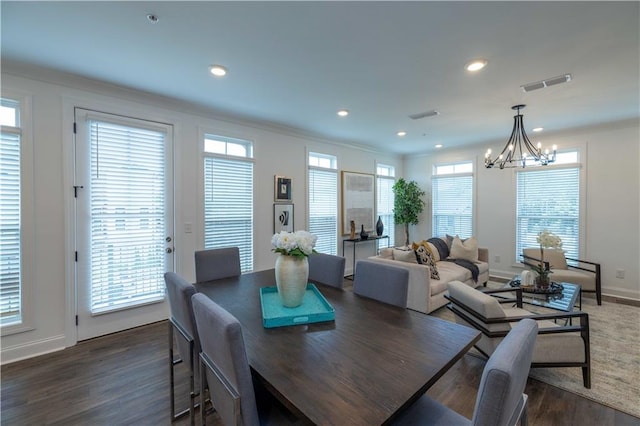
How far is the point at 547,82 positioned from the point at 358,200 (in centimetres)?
353

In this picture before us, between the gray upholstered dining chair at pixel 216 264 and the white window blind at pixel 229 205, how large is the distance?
120 cm

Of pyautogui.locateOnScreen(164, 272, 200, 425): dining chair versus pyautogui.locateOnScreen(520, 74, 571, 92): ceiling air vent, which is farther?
pyautogui.locateOnScreen(520, 74, 571, 92): ceiling air vent

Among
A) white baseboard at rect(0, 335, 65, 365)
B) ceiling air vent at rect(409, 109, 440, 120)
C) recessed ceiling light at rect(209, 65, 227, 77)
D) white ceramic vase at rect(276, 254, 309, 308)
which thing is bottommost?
white baseboard at rect(0, 335, 65, 365)

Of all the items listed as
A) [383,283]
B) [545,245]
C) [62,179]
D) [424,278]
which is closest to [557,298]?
[545,245]

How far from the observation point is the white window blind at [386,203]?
254 inches

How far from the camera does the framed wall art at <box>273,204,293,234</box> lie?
14.7 feet

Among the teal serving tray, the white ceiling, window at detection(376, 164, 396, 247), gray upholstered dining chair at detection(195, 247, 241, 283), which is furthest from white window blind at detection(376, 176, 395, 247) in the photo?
the teal serving tray

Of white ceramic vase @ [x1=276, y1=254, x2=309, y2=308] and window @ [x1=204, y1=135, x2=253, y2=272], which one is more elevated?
window @ [x1=204, y1=135, x2=253, y2=272]

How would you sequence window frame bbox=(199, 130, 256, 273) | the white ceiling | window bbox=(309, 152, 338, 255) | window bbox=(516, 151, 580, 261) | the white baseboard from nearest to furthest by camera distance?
1. the white ceiling
2. the white baseboard
3. window frame bbox=(199, 130, 256, 273)
4. window bbox=(516, 151, 580, 261)
5. window bbox=(309, 152, 338, 255)

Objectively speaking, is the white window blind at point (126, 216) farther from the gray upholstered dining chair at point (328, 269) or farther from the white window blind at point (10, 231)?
the gray upholstered dining chair at point (328, 269)

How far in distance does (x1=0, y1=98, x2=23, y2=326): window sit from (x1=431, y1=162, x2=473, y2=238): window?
6621 millimetres

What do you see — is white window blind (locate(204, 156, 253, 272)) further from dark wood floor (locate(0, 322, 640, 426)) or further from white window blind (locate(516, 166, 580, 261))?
white window blind (locate(516, 166, 580, 261))

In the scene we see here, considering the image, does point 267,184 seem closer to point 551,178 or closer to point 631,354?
point 631,354

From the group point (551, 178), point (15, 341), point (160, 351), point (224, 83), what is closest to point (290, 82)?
point (224, 83)
